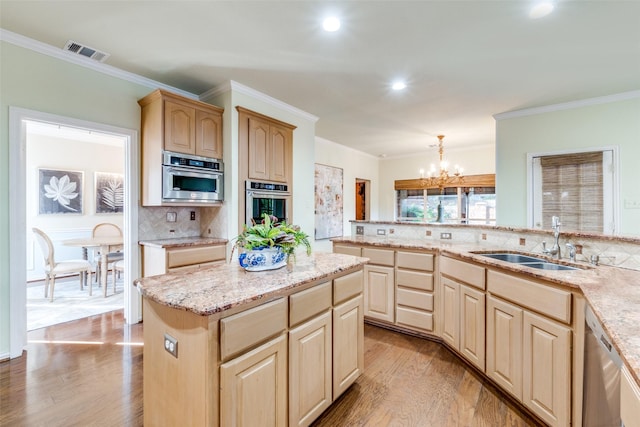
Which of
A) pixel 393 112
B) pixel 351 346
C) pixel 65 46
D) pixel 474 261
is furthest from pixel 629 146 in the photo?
pixel 65 46

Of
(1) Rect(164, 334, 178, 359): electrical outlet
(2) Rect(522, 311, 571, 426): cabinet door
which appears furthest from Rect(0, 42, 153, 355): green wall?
(2) Rect(522, 311, 571, 426): cabinet door

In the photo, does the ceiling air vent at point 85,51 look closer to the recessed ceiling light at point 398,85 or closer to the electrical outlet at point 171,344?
the electrical outlet at point 171,344

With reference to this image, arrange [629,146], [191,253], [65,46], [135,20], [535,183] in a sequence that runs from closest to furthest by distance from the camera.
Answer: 1. [135,20]
2. [65,46]
3. [191,253]
4. [629,146]
5. [535,183]

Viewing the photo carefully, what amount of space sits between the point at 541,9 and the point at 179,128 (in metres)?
3.34

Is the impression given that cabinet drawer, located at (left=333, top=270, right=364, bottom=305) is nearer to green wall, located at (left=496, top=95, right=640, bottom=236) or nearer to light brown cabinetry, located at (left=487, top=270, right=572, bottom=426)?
light brown cabinetry, located at (left=487, top=270, right=572, bottom=426)

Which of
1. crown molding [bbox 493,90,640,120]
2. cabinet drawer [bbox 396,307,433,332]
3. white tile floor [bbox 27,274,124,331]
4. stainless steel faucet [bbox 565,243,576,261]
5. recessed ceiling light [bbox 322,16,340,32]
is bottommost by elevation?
white tile floor [bbox 27,274,124,331]

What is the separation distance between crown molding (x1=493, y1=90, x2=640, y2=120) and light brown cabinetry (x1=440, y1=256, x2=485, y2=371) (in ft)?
9.83

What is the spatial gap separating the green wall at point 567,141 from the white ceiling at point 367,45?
28 centimetres

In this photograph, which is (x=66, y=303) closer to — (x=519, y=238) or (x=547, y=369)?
(x=547, y=369)

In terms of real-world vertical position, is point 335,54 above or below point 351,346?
above

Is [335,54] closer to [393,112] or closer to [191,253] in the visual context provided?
[393,112]

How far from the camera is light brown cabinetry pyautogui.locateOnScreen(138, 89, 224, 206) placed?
298 centimetres

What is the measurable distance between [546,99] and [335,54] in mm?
3032

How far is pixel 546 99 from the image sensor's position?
374cm
